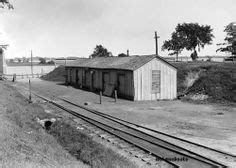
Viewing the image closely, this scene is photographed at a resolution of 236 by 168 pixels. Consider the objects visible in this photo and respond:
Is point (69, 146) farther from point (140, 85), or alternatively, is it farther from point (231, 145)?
point (140, 85)

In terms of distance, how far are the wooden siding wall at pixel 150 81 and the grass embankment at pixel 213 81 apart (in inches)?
94.4

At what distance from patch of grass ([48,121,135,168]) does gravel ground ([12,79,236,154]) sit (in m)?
4.72

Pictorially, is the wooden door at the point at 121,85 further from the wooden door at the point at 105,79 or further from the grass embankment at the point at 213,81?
the grass embankment at the point at 213,81

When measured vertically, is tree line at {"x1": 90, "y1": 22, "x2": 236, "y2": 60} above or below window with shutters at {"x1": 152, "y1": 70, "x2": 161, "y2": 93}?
above

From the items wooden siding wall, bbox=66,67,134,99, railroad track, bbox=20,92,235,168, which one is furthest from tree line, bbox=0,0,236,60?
railroad track, bbox=20,92,235,168

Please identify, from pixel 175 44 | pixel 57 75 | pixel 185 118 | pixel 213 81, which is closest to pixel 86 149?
pixel 185 118

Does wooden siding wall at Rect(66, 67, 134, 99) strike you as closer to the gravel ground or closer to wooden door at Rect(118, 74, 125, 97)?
wooden door at Rect(118, 74, 125, 97)

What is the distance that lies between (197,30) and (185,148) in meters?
69.3

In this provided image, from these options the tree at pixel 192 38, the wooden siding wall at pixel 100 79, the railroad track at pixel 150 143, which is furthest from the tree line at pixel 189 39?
the railroad track at pixel 150 143

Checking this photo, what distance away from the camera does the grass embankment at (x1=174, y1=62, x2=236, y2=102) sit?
97.2ft

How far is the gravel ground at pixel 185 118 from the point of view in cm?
1566

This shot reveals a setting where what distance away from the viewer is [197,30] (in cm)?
7869

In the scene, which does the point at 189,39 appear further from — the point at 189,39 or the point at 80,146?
the point at 80,146

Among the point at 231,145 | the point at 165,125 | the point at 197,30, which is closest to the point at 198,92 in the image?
the point at 165,125
